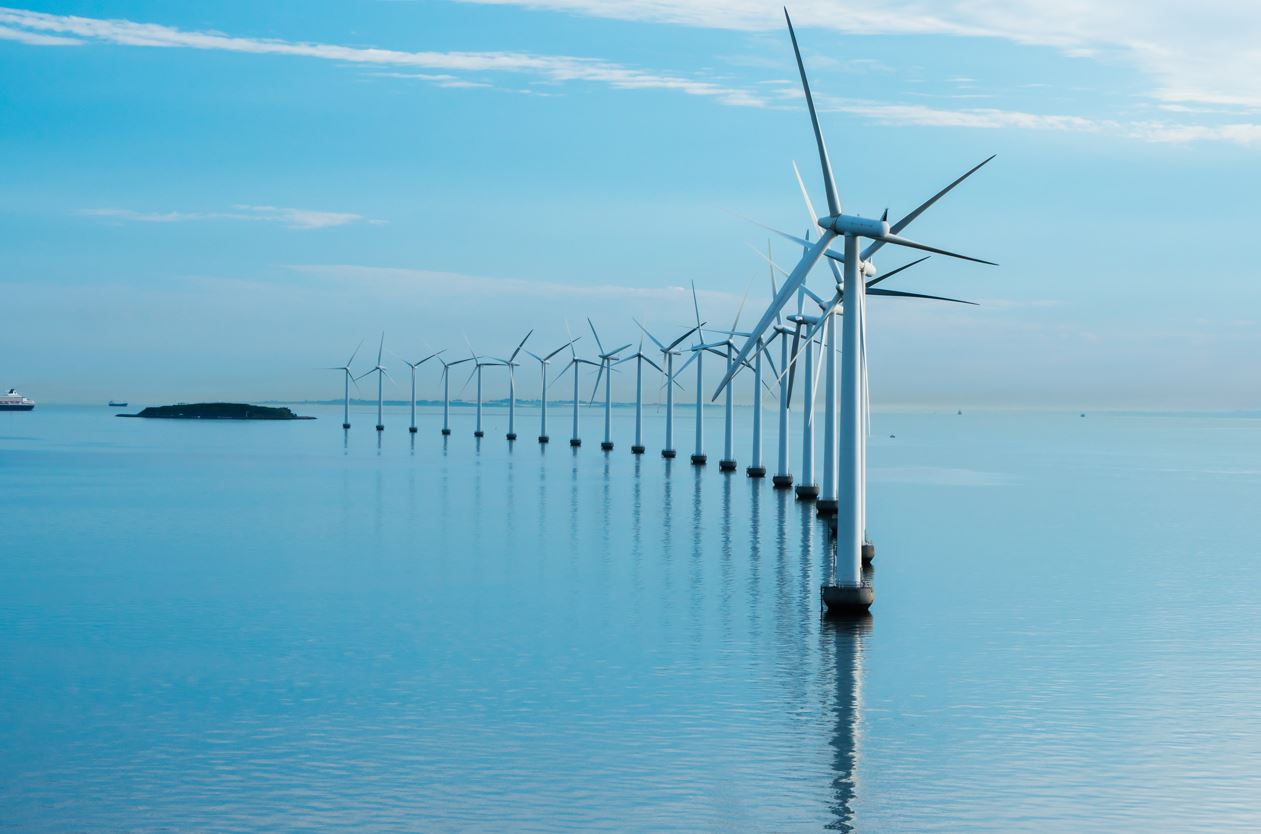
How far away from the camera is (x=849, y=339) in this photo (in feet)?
129

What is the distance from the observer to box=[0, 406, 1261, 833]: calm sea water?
75.9 ft

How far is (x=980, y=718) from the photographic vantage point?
98.6 feet

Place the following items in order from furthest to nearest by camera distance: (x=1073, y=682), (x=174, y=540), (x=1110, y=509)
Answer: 1. (x=1110, y=509)
2. (x=174, y=540)
3. (x=1073, y=682)

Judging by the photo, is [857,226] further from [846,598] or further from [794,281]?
[846,598]

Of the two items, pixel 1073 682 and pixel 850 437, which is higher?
pixel 850 437

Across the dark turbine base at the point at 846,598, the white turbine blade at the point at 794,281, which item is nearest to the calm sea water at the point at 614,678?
the dark turbine base at the point at 846,598

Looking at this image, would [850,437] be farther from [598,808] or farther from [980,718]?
[598,808]

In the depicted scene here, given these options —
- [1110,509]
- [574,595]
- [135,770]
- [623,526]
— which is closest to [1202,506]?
[1110,509]

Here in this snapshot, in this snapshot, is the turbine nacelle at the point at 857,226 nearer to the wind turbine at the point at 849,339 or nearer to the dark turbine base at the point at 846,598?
the wind turbine at the point at 849,339

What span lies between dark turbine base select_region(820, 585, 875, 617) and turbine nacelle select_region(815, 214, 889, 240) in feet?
36.1

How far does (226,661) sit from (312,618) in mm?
7456

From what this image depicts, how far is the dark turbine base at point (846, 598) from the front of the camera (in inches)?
1662

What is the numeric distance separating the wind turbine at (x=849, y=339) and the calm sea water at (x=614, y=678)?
6.23 ft

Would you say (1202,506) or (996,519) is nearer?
(996,519)
